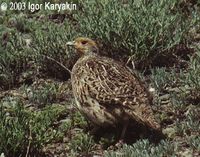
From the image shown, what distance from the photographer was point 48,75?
7.67 metres

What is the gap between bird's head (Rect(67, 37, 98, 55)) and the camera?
6.67 meters

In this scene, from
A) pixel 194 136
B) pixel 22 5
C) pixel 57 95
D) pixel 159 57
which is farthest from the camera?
pixel 22 5

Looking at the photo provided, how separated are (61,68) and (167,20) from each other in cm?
152

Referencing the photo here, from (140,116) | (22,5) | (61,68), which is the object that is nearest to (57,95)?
(61,68)

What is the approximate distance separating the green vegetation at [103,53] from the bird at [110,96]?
0.25m

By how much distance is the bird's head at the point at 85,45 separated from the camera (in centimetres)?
667

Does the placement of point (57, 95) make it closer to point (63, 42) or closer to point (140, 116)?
point (63, 42)

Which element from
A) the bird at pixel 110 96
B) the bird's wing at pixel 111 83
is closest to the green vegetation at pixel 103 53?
the bird at pixel 110 96

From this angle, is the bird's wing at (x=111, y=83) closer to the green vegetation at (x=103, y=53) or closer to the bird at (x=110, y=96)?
the bird at (x=110, y=96)

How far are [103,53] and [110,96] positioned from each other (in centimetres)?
173

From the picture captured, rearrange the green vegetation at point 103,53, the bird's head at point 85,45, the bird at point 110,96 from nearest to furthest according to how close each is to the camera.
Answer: the bird at point 110,96, the green vegetation at point 103,53, the bird's head at point 85,45

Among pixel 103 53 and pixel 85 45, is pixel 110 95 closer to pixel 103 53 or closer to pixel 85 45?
pixel 85 45

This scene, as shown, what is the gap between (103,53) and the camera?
23.7 ft

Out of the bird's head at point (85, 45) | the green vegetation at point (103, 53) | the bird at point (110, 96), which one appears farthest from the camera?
the bird's head at point (85, 45)
